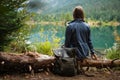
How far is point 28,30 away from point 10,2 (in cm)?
241

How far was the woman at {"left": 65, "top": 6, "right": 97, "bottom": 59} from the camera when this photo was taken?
658cm

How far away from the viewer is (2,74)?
5.99m

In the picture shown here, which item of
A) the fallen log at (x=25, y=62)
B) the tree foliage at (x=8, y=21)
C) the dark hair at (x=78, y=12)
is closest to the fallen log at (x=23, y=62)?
the fallen log at (x=25, y=62)

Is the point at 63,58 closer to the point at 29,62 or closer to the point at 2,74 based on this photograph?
the point at 29,62

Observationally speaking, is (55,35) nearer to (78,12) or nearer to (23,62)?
(78,12)

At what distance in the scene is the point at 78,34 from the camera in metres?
6.58

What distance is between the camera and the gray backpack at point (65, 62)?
6188mm

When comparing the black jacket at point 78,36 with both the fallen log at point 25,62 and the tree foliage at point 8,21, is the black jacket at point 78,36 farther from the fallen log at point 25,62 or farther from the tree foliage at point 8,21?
the tree foliage at point 8,21

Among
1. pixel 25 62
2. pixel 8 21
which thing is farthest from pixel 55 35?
pixel 25 62

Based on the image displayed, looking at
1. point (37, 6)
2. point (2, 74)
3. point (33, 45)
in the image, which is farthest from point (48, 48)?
point (37, 6)

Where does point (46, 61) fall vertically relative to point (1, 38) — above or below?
below

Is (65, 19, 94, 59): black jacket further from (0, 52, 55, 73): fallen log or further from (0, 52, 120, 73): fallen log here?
Result: (0, 52, 55, 73): fallen log

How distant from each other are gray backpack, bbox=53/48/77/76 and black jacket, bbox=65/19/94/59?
24 centimetres

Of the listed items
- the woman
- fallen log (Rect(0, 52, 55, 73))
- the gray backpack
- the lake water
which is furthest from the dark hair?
the lake water
